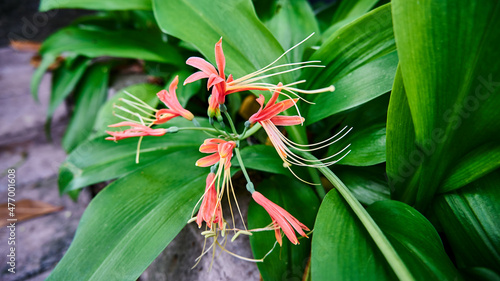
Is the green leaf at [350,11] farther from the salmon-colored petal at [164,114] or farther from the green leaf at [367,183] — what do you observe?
the salmon-colored petal at [164,114]

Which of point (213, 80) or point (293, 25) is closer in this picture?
point (213, 80)

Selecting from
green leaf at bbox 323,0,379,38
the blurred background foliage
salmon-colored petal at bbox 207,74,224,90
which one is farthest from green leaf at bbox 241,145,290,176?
green leaf at bbox 323,0,379,38

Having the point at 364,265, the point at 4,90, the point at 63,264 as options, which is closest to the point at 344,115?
the point at 364,265

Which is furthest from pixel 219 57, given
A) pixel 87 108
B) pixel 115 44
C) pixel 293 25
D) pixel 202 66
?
pixel 87 108

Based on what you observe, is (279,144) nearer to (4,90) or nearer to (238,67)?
(238,67)

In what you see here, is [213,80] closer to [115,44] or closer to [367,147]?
[367,147]

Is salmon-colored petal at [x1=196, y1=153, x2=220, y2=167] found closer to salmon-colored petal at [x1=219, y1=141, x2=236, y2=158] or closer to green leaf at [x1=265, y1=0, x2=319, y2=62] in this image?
salmon-colored petal at [x1=219, y1=141, x2=236, y2=158]

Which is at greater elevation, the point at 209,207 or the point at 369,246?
the point at 369,246
